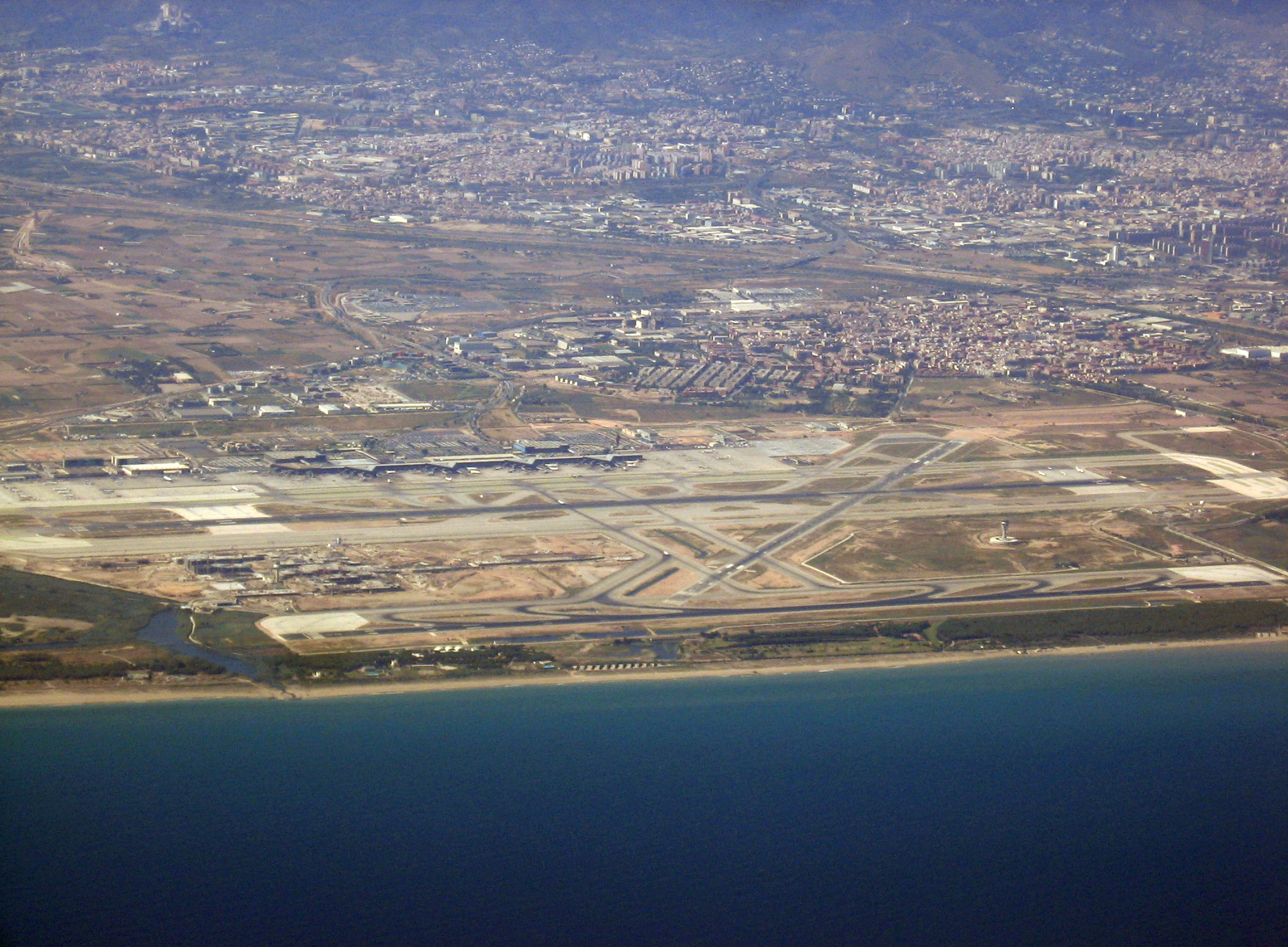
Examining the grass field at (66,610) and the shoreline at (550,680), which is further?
the grass field at (66,610)

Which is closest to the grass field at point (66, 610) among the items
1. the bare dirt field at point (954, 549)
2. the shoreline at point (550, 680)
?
the shoreline at point (550, 680)

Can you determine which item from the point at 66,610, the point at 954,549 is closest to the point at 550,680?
the point at 66,610

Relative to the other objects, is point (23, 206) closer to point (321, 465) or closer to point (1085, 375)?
point (321, 465)

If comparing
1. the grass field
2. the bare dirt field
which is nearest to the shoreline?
the grass field

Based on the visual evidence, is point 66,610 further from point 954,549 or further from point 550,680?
point 954,549

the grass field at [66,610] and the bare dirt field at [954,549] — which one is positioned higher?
the grass field at [66,610]

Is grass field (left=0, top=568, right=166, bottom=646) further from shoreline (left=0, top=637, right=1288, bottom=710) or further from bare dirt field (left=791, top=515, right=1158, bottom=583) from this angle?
bare dirt field (left=791, top=515, right=1158, bottom=583)

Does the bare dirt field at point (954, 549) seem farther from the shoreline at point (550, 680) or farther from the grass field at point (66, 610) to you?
the grass field at point (66, 610)

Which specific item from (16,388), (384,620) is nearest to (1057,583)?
(384,620)
